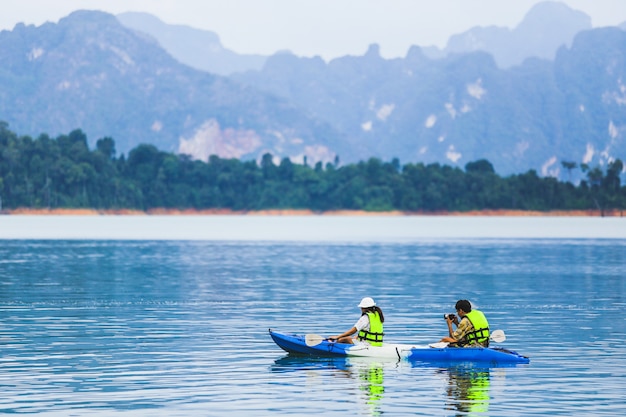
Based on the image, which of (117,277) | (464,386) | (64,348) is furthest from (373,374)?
(117,277)

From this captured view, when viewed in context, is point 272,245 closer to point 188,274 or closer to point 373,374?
point 188,274

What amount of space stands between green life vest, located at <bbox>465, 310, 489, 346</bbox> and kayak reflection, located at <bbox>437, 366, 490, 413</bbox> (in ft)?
2.62

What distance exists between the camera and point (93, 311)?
144 feet

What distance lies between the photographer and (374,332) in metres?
29.9

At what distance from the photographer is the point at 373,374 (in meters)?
28.4

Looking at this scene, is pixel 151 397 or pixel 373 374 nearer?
pixel 151 397

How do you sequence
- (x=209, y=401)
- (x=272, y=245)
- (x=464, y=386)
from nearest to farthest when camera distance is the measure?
(x=209, y=401), (x=464, y=386), (x=272, y=245)

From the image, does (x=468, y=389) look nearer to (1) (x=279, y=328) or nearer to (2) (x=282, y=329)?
(2) (x=282, y=329)

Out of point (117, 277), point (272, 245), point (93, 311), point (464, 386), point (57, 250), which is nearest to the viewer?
point (464, 386)

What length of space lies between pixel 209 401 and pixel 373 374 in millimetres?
5406

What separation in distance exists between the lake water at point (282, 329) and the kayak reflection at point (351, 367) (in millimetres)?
71

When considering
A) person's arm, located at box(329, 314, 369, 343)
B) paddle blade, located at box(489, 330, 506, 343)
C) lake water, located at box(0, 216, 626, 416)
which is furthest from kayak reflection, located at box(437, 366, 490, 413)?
person's arm, located at box(329, 314, 369, 343)

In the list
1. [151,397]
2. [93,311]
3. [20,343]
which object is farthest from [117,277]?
[151,397]

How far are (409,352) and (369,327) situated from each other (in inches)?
48.3
